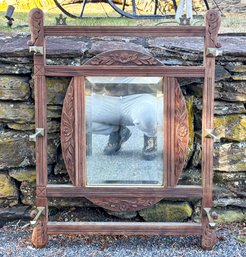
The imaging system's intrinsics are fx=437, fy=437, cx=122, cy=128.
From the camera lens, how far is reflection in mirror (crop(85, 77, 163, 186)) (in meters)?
2.17

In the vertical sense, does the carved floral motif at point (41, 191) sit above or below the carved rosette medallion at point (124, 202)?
above

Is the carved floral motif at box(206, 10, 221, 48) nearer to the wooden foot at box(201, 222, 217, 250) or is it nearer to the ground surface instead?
the wooden foot at box(201, 222, 217, 250)

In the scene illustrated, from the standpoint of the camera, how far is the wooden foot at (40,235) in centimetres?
221

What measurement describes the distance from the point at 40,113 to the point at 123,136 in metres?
0.43

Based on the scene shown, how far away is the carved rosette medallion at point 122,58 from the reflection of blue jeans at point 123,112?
0.17 m

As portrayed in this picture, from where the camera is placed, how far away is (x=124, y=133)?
2219mm

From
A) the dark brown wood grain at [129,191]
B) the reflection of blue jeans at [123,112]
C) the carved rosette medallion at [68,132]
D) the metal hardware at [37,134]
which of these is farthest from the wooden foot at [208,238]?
the metal hardware at [37,134]

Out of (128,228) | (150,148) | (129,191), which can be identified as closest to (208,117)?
(150,148)

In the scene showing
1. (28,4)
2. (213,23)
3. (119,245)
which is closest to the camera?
(213,23)

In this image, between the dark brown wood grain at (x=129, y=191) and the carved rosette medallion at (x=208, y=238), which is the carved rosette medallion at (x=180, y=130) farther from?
the carved rosette medallion at (x=208, y=238)

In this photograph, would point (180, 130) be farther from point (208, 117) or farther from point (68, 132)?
point (68, 132)

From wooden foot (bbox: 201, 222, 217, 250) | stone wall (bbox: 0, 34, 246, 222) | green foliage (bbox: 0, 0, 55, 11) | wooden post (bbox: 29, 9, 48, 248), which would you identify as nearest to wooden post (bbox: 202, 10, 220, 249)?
wooden foot (bbox: 201, 222, 217, 250)

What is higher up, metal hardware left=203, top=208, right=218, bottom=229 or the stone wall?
the stone wall

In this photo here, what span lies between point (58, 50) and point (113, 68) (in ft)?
1.18
